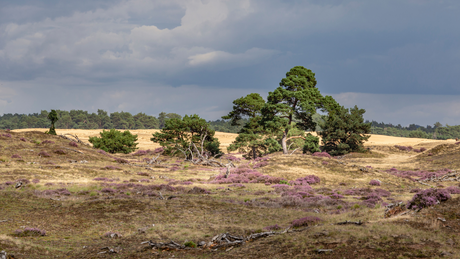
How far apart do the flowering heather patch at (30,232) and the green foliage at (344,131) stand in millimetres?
49345

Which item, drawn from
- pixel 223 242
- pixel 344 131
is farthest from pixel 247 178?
pixel 344 131

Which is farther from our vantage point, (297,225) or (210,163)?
(210,163)

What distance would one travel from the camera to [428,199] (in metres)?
11.3

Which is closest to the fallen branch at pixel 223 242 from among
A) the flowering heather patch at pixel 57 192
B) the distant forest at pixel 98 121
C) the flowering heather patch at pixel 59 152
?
the flowering heather patch at pixel 57 192

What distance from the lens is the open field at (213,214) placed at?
891 centimetres

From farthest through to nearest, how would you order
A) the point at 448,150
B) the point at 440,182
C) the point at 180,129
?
1. the point at 180,129
2. the point at 448,150
3. the point at 440,182

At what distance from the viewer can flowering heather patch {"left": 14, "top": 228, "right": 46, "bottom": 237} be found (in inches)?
453

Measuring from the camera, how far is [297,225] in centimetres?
1220

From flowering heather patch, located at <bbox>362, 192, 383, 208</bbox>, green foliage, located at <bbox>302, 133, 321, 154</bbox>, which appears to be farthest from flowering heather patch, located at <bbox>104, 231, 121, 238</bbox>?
green foliage, located at <bbox>302, 133, 321, 154</bbox>

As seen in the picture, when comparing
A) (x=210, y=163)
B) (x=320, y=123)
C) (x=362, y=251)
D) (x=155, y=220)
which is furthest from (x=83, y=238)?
(x=320, y=123)

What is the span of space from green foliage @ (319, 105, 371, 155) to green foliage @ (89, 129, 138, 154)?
37.8m

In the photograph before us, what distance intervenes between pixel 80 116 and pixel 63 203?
185 metres

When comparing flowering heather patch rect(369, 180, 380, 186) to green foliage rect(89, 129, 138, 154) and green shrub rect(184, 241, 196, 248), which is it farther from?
green foliage rect(89, 129, 138, 154)

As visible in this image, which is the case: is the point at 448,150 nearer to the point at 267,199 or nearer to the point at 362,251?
the point at 267,199
